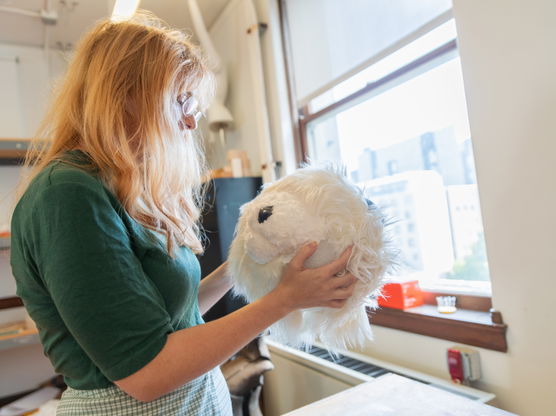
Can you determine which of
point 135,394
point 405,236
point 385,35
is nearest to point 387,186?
point 405,236

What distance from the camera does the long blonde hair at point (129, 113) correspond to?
660mm

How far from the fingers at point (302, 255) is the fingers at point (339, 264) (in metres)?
0.04

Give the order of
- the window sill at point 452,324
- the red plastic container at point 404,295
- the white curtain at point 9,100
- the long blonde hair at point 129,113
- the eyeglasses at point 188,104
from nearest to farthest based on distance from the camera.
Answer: the long blonde hair at point 129,113 < the eyeglasses at point 188,104 < the window sill at point 452,324 < the red plastic container at point 404,295 < the white curtain at point 9,100

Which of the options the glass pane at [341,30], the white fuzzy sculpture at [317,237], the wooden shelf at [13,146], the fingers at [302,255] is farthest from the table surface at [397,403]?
the wooden shelf at [13,146]

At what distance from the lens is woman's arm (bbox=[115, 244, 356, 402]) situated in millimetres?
566

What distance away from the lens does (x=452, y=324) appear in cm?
127

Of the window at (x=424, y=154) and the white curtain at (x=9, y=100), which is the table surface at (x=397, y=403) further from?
the white curtain at (x=9, y=100)

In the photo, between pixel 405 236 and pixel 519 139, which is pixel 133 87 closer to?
pixel 519 139

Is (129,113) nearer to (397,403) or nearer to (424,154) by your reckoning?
(397,403)

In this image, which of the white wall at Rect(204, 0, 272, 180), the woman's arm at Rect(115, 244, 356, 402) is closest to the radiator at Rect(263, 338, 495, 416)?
the woman's arm at Rect(115, 244, 356, 402)

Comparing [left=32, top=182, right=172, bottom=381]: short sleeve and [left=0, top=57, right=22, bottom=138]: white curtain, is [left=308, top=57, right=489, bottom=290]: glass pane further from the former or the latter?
[left=0, top=57, right=22, bottom=138]: white curtain

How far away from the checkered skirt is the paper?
75.0 inches

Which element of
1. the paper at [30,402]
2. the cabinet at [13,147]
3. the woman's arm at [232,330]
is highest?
the cabinet at [13,147]

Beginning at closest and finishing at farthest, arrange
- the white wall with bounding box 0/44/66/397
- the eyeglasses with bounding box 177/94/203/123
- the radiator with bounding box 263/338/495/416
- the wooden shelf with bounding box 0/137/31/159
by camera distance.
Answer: the eyeglasses with bounding box 177/94/203/123 → the radiator with bounding box 263/338/495/416 → the wooden shelf with bounding box 0/137/31/159 → the white wall with bounding box 0/44/66/397
